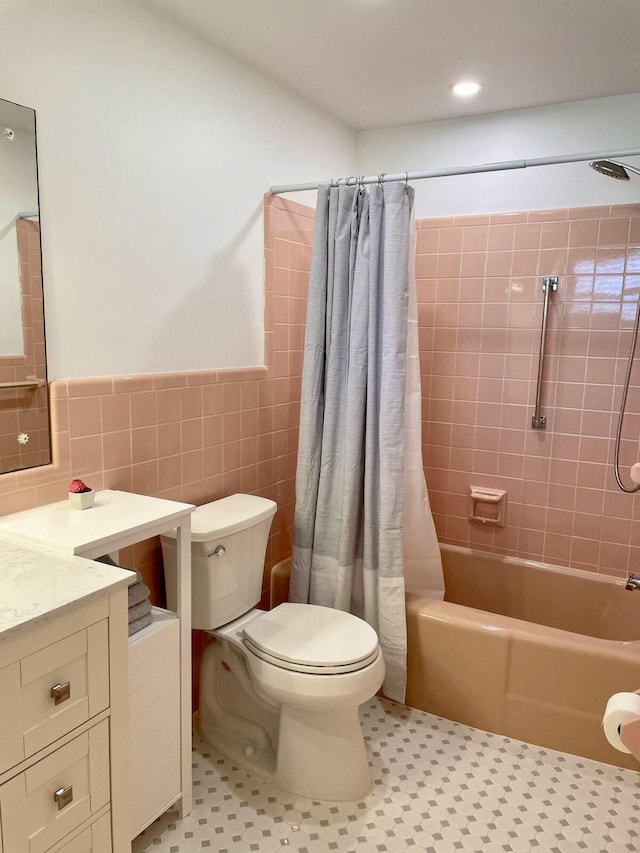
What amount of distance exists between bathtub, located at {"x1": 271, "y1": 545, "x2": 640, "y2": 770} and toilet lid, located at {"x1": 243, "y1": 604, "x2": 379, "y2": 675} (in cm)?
43

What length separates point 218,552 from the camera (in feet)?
6.49

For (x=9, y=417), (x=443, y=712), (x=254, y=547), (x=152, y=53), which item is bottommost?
(x=443, y=712)

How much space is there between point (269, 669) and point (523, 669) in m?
0.92

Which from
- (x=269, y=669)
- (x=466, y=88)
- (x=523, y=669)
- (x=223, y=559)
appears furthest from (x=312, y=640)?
(x=466, y=88)

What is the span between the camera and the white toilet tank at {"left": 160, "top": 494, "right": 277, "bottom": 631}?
1.96m

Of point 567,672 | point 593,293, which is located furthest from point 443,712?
point 593,293

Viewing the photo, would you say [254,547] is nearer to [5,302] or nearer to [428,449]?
[5,302]

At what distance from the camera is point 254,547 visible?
2.15 metres

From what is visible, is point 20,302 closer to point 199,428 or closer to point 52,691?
point 199,428

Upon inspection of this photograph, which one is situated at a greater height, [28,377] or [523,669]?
[28,377]

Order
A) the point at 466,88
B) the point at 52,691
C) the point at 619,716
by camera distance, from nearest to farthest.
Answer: the point at 619,716 < the point at 52,691 < the point at 466,88

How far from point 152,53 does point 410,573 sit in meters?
2.09

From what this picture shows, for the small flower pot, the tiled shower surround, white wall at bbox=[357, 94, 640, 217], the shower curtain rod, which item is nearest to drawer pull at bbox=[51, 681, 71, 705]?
the small flower pot

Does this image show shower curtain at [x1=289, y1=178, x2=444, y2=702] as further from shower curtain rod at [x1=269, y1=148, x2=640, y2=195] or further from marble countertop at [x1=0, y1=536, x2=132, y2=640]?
marble countertop at [x1=0, y1=536, x2=132, y2=640]
